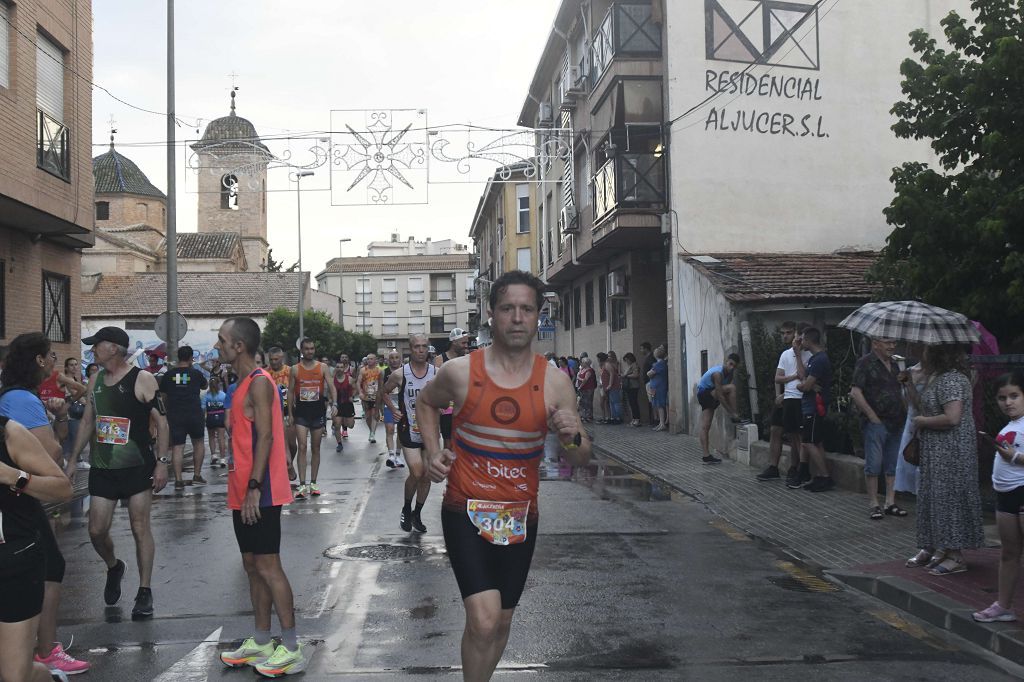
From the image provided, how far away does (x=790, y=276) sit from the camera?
18.8 m

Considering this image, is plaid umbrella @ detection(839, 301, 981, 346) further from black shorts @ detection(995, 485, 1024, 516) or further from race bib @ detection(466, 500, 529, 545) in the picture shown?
race bib @ detection(466, 500, 529, 545)

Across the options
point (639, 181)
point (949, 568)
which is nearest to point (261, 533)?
point (949, 568)

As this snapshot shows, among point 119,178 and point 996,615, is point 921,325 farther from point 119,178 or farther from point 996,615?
point 119,178

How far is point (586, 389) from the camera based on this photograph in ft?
87.2

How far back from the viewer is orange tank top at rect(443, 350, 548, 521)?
4.16 meters

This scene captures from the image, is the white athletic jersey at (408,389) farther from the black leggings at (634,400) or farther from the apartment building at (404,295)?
the apartment building at (404,295)

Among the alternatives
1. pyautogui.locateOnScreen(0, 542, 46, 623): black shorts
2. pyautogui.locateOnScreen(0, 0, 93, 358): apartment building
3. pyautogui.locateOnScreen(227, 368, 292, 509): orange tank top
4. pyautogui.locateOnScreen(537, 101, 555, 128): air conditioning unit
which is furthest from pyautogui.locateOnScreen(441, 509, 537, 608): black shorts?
pyautogui.locateOnScreen(537, 101, 555, 128): air conditioning unit

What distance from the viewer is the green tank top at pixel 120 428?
22.2 ft

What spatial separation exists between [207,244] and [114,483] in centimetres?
7025

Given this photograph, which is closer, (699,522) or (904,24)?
(699,522)

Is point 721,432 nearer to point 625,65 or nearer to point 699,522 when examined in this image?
point 699,522

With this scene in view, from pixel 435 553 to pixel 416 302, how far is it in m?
90.5

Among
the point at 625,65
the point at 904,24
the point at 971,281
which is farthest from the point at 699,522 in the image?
the point at 904,24

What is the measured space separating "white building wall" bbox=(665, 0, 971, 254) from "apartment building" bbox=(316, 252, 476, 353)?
76214mm
